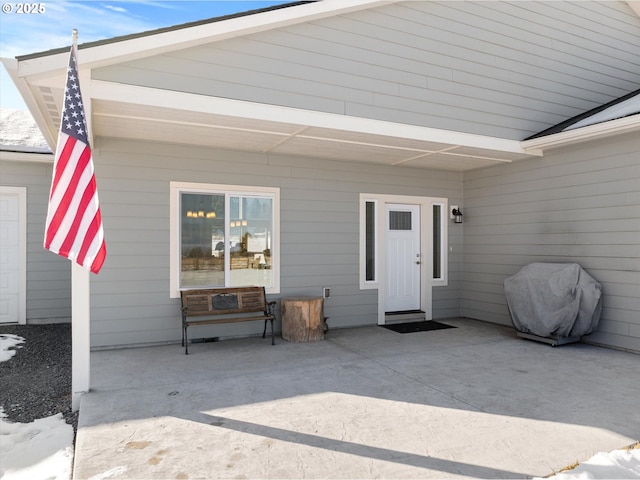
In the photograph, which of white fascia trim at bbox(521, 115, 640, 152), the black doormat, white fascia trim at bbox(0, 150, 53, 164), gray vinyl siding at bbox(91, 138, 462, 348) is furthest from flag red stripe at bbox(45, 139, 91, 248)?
white fascia trim at bbox(521, 115, 640, 152)

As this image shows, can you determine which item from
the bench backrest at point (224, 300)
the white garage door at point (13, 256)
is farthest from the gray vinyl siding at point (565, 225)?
the white garage door at point (13, 256)

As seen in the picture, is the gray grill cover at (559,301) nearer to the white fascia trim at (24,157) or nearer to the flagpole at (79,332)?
the flagpole at (79,332)

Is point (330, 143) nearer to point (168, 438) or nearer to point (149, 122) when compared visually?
point (149, 122)

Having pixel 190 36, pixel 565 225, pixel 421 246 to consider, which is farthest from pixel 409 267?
pixel 190 36

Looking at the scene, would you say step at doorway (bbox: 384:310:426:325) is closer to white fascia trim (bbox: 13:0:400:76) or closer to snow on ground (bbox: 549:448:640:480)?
snow on ground (bbox: 549:448:640:480)

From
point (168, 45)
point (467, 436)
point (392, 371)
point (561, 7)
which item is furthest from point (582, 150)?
point (168, 45)

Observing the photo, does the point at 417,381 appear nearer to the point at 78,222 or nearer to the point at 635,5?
the point at 78,222

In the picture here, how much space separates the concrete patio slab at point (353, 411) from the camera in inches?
106

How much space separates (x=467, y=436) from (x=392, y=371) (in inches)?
61.0

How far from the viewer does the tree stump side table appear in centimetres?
591

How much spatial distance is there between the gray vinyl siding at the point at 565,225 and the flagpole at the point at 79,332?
19.4 ft

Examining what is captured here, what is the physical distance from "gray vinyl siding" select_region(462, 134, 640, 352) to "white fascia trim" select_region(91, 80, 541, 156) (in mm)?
729

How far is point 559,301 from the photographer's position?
5539 mm

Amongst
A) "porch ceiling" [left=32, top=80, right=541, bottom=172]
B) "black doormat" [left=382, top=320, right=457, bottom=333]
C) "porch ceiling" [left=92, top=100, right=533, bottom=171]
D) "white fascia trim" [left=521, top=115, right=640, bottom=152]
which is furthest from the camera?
"black doormat" [left=382, top=320, right=457, bottom=333]
